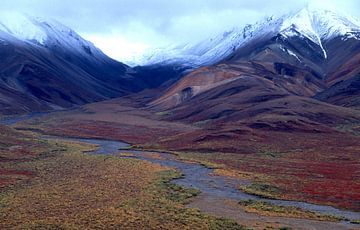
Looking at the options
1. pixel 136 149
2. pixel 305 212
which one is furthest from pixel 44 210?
pixel 136 149

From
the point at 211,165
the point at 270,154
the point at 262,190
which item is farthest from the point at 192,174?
the point at 270,154

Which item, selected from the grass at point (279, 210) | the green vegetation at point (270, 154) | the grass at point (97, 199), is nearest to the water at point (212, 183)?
the grass at point (279, 210)

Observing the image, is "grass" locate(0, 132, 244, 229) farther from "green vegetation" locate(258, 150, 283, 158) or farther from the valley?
"green vegetation" locate(258, 150, 283, 158)

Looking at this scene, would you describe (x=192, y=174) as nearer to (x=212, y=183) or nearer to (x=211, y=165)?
(x=212, y=183)

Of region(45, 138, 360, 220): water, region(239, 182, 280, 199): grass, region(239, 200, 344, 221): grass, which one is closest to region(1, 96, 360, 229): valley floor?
region(239, 182, 280, 199): grass

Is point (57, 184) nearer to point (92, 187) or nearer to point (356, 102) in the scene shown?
point (92, 187)

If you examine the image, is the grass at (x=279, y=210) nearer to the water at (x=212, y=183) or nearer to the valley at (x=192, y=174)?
the valley at (x=192, y=174)
